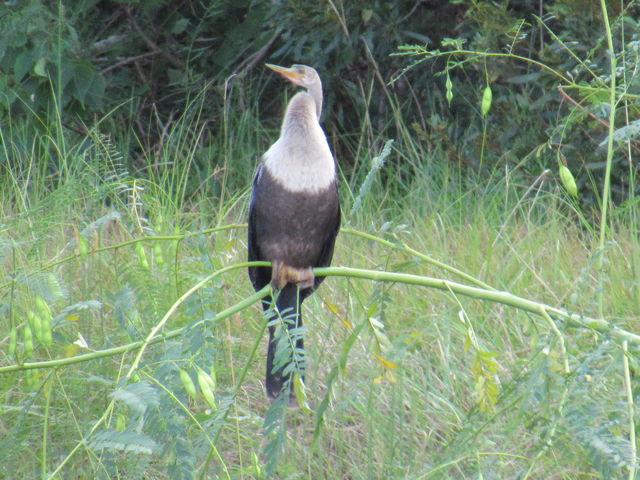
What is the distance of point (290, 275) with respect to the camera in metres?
2.49

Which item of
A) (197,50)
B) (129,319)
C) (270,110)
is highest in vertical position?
(129,319)

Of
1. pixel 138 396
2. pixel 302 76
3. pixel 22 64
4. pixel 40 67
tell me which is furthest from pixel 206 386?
pixel 22 64

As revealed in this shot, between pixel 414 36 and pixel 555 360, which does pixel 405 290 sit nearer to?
pixel 555 360

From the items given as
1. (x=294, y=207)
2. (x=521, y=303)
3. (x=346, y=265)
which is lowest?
(x=346, y=265)

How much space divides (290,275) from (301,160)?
315 mm

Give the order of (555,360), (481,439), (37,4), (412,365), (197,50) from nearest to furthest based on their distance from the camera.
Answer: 1. (555,360)
2. (481,439)
3. (412,365)
4. (37,4)
5. (197,50)

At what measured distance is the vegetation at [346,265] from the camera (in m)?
1.65

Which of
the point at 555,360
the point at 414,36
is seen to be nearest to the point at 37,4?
the point at 414,36

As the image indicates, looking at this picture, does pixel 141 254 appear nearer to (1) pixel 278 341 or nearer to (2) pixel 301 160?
(1) pixel 278 341

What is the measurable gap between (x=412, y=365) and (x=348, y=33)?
2.38 meters

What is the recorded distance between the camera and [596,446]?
1449mm

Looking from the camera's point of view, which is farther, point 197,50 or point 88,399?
point 197,50

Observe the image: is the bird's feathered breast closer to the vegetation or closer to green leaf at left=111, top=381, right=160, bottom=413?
the vegetation

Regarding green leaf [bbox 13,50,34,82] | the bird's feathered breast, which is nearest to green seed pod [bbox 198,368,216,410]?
the bird's feathered breast
